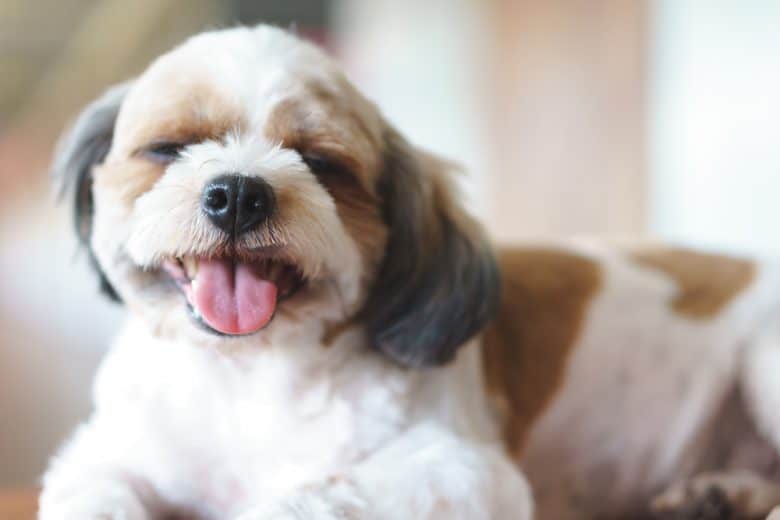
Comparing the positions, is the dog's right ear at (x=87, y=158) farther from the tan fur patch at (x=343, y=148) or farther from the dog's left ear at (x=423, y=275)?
the dog's left ear at (x=423, y=275)

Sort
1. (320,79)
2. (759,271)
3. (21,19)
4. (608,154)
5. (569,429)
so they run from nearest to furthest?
1. (320,79)
2. (569,429)
3. (759,271)
4. (608,154)
5. (21,19)

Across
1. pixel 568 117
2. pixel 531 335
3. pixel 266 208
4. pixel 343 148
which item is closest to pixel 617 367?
pixel 531 335

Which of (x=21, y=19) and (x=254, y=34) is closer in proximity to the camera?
(x=254, y=34)

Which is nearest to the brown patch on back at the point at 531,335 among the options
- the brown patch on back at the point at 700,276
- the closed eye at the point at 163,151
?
the brown patch on back at the point at 700,276

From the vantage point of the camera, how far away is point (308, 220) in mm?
1062

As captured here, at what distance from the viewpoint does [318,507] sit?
101 centimetres

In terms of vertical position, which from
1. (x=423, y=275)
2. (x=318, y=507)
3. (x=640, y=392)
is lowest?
(x=640, y=392)

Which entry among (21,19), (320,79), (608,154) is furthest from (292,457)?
(21,19)

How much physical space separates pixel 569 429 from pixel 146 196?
35.7 inches

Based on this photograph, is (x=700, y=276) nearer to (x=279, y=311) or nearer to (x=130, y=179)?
(x=279, y=311)

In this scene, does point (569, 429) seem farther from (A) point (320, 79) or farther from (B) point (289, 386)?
(A) point (320, 79)

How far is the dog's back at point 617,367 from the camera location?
5.24 ft

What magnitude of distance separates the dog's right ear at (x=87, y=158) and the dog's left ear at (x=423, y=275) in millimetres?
407

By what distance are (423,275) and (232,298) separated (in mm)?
308
